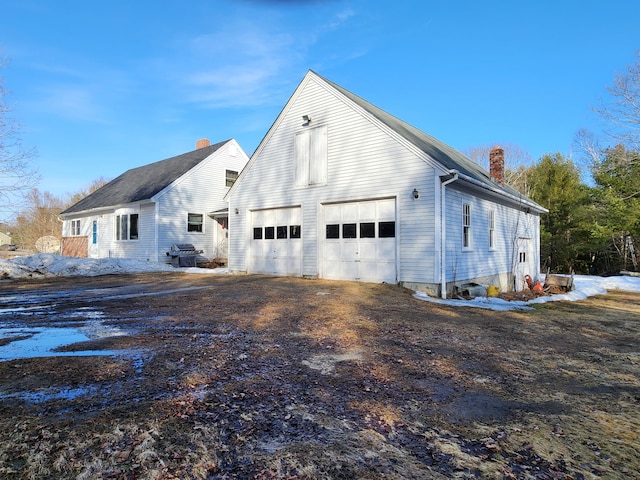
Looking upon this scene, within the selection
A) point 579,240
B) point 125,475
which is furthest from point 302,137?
point 579,240

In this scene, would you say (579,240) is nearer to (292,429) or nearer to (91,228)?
(292,429)

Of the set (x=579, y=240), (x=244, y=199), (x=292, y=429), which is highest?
(x=244, y=199)

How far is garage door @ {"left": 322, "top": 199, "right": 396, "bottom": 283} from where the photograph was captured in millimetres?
10805

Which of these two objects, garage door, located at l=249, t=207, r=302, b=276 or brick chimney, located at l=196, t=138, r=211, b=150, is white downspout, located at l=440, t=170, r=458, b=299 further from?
brick chimney, located at l=196, t=138, r=211, b=150

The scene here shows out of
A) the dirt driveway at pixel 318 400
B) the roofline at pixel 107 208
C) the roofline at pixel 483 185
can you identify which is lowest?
the dirt driveway at pixel 318 400

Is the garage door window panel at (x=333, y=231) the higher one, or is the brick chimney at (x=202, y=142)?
the brick chimney at (x=202, y=142)

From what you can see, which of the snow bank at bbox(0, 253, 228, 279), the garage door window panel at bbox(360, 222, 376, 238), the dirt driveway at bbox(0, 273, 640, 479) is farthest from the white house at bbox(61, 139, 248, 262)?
the dirt driveway at bbox(0, 273, 640, 479)

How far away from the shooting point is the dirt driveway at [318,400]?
6.84 feet

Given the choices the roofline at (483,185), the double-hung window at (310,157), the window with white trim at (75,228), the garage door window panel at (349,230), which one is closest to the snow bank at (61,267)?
the double-hung window at (310,157)

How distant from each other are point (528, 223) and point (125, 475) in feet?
61.7

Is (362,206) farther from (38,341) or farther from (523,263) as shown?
(523,263)

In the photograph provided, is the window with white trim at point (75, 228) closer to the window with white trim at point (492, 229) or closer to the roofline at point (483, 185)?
the roofline at point (483, 185)

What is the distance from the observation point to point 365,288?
10.1 meters

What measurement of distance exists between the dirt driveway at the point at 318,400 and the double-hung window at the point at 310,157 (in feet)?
23.9
